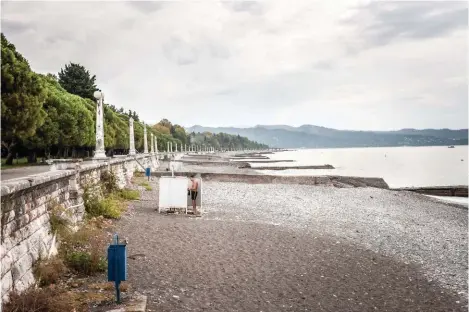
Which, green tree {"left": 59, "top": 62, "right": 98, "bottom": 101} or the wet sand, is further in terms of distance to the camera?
green tree {"left": 59, "top": 62, "right": 98, "bottom": 101}

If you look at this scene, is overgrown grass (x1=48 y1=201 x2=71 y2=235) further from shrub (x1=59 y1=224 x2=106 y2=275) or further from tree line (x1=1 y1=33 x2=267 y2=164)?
tree line (x1=1 y1=33 x2=267 y2=164)

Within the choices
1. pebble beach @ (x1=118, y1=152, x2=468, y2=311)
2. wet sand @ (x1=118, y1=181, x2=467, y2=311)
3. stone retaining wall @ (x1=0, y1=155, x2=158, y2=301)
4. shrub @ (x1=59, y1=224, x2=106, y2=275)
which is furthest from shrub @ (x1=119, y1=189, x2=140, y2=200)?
stone retaining wall @ (x1=0, y1=155, x2=158, y2=301)

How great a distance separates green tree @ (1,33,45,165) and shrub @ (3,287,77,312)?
2904 cm

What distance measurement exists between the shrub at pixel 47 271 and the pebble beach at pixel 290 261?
5.04 feet

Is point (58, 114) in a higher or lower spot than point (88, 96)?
lower

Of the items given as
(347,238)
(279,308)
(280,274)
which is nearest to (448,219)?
(347,238)

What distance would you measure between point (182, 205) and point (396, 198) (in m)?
22.6

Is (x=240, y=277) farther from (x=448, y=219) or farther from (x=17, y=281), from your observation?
(x=448, y=219)

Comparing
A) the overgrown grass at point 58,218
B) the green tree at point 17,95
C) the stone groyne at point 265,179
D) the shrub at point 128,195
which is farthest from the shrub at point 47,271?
the stone groyne at point 265,179

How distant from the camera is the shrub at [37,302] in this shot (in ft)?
20.2

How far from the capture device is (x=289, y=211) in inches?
888

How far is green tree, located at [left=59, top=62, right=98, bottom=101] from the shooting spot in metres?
74.6

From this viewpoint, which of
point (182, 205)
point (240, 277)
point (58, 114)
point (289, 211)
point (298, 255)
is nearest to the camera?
point (240, 277)

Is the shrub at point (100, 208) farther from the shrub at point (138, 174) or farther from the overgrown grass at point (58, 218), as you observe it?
the shrub at point (138, 174)
